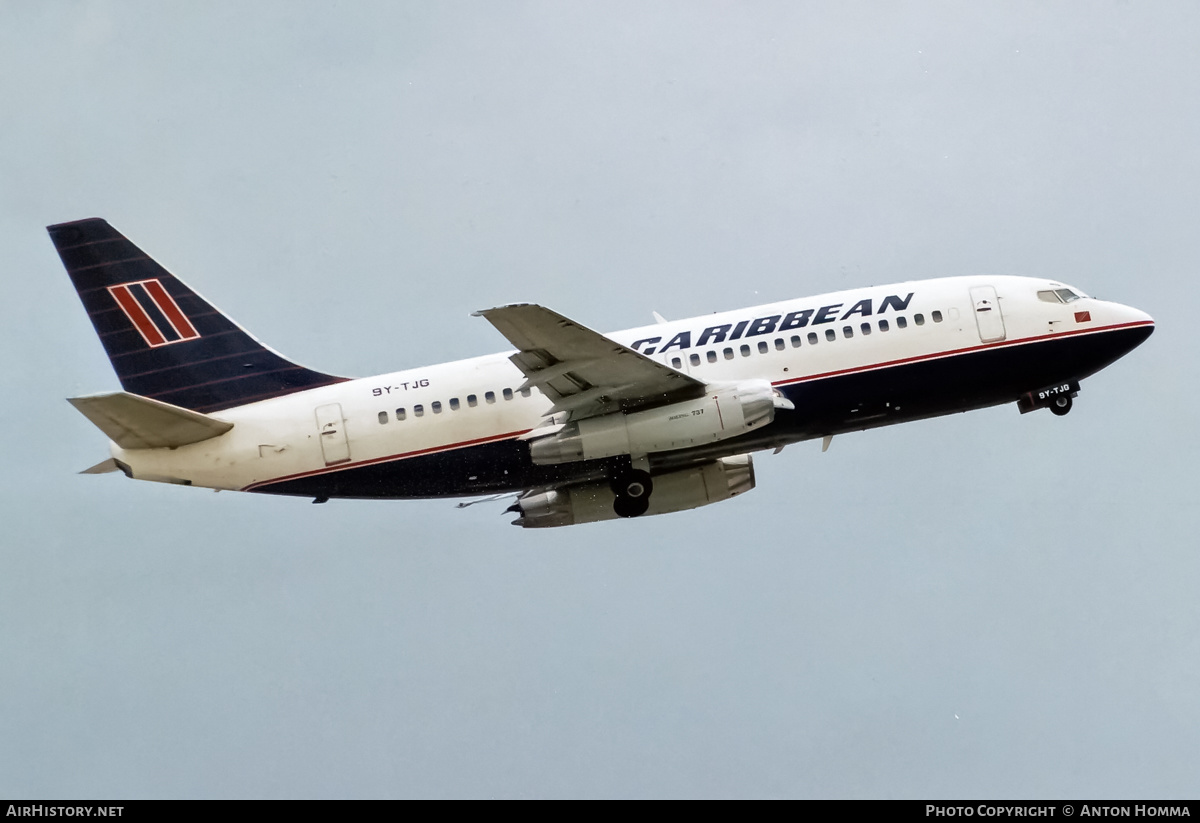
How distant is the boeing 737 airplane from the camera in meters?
42.4

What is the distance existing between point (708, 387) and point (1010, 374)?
927 centimetres

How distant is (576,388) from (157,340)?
13.0 m

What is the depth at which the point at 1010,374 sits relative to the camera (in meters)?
44.1

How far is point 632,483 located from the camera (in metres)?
44.2

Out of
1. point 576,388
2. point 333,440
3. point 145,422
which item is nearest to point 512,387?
point 576,388

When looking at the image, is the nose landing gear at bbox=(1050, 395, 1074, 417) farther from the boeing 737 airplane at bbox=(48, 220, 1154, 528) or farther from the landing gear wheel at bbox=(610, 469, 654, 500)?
the landing gear wheel at bbox=(610, 469, 654, 500)

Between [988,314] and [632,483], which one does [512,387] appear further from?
[988,314]

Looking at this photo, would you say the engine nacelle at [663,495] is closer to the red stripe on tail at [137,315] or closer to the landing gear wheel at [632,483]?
the landing gear wheel at [632,483]

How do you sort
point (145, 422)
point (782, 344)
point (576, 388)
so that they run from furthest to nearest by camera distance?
point (782, 344)
point (576, 388)
point (145, 422)

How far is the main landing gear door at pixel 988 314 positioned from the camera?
43.9 meters
